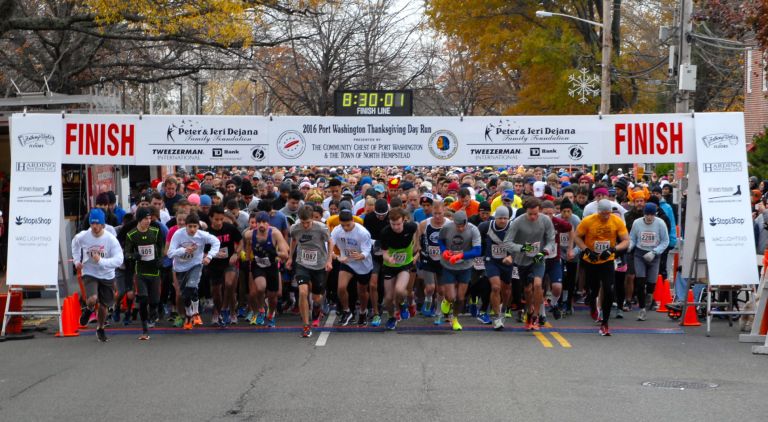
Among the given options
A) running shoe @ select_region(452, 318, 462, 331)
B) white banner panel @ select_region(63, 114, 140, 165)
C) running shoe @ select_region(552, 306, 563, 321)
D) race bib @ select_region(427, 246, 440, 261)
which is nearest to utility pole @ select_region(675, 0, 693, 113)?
running shoe @ select_region(552, 306, 563, 321)

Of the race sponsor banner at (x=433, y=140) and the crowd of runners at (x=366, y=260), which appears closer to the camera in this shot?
the crowd of runners at (x=366, y=260)

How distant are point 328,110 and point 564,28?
10.6 meters

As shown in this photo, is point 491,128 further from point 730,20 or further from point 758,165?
point 758,165

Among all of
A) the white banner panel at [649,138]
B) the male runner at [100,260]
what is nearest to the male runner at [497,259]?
the white banner panel at [649,138]

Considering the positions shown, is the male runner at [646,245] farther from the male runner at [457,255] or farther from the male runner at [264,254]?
the male runner at [264,254]

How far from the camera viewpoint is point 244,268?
15.3 metres

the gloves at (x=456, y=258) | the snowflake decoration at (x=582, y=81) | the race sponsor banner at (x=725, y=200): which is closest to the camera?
the gloves at (x=456, y=258)

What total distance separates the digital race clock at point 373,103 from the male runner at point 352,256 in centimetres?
1256

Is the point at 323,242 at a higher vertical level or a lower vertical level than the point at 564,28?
lower

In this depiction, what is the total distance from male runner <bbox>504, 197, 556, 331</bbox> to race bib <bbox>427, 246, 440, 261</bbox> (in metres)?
0.98

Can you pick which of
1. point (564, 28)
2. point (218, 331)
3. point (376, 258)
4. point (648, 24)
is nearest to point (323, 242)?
point (376, 258)

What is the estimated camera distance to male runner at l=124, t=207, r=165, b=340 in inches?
555

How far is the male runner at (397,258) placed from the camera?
14.3m

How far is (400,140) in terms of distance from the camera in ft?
50.4
